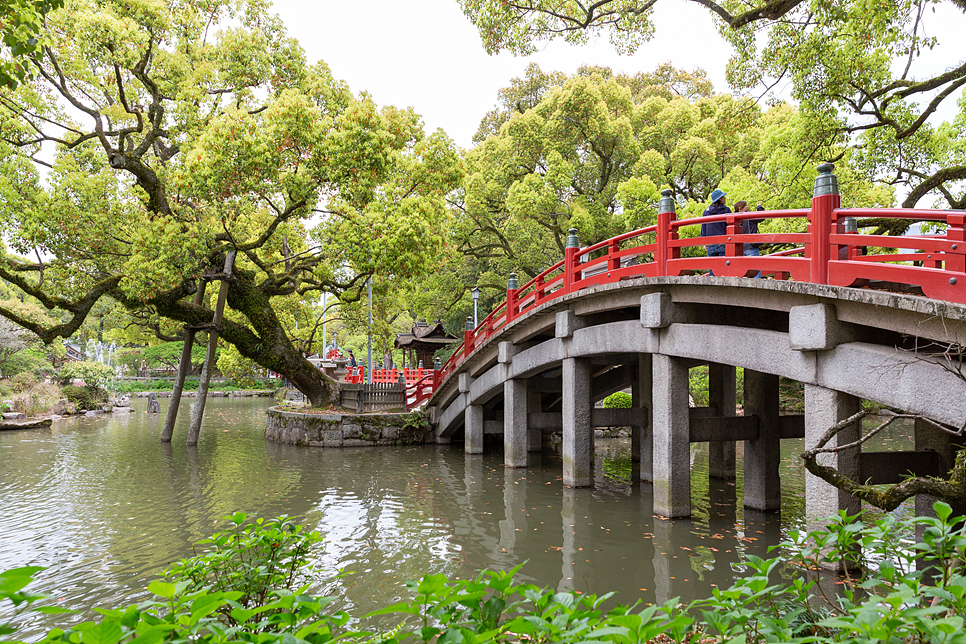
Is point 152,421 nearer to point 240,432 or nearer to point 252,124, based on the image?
point 240,432

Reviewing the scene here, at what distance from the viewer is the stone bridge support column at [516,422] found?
45.3 feet

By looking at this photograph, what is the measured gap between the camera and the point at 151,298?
17.1 meters

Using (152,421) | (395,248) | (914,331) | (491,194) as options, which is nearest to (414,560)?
(914,331)

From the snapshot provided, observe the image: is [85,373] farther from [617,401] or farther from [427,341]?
[617,401]

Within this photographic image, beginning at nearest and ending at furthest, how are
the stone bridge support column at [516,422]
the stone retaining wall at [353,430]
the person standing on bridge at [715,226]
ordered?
the person standing on bridge at [715,226] < the stone bridge support column at [516,422] < the stone retaining wall at [353,430]

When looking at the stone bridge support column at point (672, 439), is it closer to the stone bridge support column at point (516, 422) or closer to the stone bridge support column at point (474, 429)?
the stone bridge support column at point (516, 422)

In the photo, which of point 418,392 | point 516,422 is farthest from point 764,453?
point 418,392

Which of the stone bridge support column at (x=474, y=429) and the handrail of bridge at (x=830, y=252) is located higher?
the handrail of bridge at (x=830, y=252)

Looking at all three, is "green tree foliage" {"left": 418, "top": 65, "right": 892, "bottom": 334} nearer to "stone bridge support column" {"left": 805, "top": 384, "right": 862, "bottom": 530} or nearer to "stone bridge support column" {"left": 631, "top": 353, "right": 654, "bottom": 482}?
"stone bridge support column" {"left": 631, "top": 353, "right": 654, "bottom": 482}

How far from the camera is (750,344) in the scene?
7.75m

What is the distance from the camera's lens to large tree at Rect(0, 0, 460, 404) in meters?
15.7

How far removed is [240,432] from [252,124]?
473 inches

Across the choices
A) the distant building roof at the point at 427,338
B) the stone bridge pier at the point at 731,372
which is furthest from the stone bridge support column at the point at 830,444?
the distant building roof at the point at 427,338

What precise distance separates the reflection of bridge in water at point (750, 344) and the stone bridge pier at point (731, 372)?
0.07 ft
